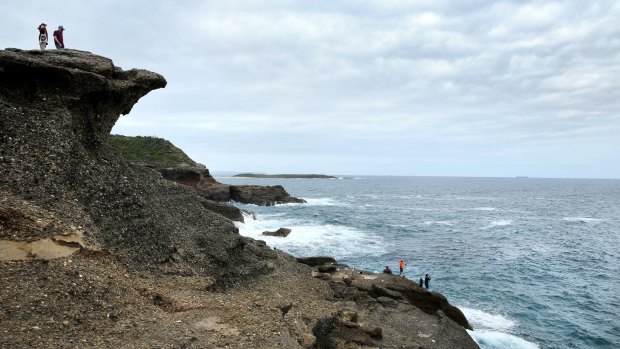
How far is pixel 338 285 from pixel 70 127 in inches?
700

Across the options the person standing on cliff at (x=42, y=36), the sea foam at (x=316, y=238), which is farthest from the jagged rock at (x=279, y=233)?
the person standing on cliff at (x=42, y=36)

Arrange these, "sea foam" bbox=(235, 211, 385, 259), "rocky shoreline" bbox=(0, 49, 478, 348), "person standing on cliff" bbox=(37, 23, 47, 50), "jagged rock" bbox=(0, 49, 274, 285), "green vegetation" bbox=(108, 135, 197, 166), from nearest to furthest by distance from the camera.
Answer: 1. "rocky shoreline" bbox=(0, 49, 478, 348)
2. "jagged rock" bbox=(0, 49, 274, 285)
3. "person standing on cliff" bbox=(37, 23, 47, 50)
4. "sea foam" bbox=(235, 211, 385, 259)
5. "green vegetation" bbox=(108, 135, 197, 166)

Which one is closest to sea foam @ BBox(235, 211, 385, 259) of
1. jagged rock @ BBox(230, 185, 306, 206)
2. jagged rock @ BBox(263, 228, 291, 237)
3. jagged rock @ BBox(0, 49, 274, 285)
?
jagged rock @ BBox(263, 228, 291, 237)

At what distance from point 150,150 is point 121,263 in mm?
70165

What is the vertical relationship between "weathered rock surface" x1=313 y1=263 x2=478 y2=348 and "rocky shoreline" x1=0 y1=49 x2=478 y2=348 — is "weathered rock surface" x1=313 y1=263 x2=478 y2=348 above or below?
below

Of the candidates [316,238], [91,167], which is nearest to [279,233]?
[316,238]

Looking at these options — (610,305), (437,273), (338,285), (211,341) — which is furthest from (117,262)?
(610,305)

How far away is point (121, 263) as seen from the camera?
17953 mm

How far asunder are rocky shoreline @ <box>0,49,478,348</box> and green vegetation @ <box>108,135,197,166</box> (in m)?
54.7

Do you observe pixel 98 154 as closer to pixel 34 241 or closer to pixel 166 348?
pixel 34 241

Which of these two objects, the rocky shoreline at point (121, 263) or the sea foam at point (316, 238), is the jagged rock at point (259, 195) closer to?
the sea foam at point (316, 238)

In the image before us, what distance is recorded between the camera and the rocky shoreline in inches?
548

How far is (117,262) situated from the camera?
17.7m

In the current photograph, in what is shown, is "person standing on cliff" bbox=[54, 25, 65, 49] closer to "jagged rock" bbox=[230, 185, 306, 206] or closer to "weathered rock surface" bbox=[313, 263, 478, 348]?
"weathered rock surface" bbox=[313, 263, 478, 348]
